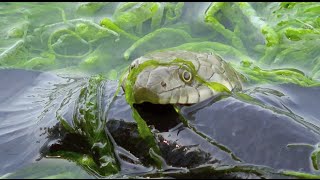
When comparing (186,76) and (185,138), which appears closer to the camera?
(185,138)

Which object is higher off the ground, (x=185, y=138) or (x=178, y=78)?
(x=178, y=78)

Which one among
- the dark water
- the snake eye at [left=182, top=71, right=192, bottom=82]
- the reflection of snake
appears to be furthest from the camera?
the snake eye at [left=182, top=71, right=192, bottom=82]

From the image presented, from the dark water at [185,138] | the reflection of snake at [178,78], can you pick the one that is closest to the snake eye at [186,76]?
the reflection of snake at [178,78]

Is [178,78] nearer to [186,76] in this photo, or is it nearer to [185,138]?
[186,76]

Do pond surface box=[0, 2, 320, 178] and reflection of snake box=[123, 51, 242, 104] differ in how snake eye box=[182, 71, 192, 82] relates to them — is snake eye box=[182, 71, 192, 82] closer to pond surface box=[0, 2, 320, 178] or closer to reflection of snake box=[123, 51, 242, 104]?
reflection of snake box=[123, 51, 242, 104]

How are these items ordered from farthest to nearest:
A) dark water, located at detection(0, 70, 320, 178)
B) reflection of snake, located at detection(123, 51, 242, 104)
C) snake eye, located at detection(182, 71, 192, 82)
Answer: snake eye, located at detection(182, 71, 192, 82)
reflection of snake, located at detection(123, 51, 242, 104)
dark water, located at detection(0, 70, 320, 178)

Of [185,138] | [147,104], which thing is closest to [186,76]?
[147,104]

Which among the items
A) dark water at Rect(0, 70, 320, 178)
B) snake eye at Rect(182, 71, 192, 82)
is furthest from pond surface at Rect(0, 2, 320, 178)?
snake eye at Rect(182, 71, 192, 82)
